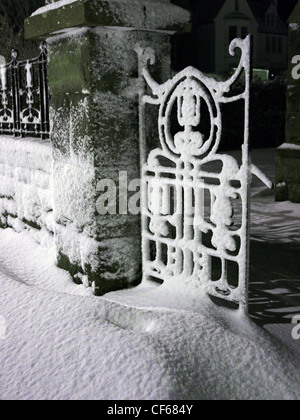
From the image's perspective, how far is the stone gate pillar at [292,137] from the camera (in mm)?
7570

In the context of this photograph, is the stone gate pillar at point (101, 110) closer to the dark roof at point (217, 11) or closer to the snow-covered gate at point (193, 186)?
the snow-covered gate at point (193, 186)

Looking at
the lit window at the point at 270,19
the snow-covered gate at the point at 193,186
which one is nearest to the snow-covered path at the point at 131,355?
the snow-covered gate at the point at 193,186

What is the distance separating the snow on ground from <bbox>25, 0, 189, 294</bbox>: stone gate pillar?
38 centimetres

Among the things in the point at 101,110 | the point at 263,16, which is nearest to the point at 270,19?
the point at 263,16

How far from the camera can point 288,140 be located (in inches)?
309

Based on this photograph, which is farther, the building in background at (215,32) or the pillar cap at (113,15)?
the building in background at (215,32)

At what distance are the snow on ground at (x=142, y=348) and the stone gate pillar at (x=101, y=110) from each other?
1.26ft

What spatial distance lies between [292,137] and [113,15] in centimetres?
518

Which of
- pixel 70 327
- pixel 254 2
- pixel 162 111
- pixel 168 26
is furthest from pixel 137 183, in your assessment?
pixel 254 2

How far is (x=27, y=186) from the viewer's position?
5.03m

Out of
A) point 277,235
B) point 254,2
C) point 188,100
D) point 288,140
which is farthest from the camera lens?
point 254,2

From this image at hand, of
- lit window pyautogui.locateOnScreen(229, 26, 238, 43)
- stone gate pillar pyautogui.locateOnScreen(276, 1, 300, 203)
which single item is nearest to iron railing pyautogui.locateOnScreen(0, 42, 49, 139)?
stone gate pillar pyautogui.locateOnScreen(276, 1, 300, 203)

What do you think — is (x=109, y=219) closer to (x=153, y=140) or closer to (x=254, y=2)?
(x=153, y=140)

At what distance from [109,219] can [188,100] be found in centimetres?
100
